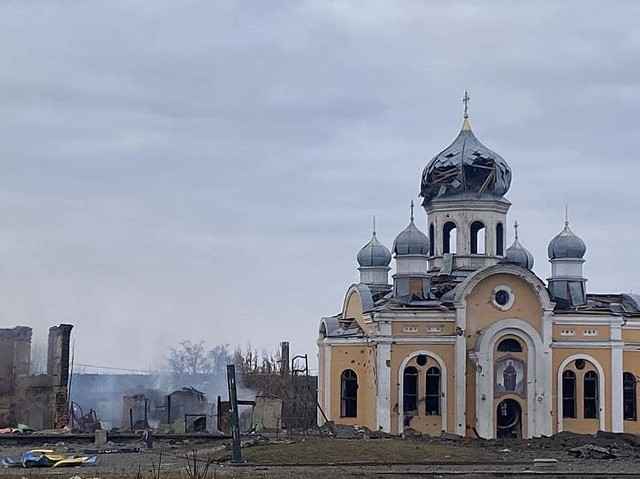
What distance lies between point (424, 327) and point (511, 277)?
3497mm

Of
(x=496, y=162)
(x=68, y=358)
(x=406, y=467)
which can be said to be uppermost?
(x=496, y=162)

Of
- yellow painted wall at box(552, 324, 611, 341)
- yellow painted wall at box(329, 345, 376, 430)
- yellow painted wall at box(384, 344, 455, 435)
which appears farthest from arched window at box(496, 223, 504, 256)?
yellow painted wall at box(329, 345, 376, 430)

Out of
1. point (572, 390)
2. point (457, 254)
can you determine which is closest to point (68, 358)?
point (457, 254)

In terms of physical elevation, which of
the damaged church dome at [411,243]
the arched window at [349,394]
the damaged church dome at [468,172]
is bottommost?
the arched window at [349,394]

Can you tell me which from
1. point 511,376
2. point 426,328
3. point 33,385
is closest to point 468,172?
point 426,328

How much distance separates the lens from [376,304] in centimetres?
4541

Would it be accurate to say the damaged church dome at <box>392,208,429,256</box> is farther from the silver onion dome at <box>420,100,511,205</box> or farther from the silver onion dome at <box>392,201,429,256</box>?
the silver onion dome at <box>420,100,511,205</box>

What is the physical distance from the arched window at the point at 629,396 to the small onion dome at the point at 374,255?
10.7m

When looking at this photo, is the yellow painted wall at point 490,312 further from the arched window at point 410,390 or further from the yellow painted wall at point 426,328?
the arched window at point 410,390

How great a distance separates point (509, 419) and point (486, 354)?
100 inches

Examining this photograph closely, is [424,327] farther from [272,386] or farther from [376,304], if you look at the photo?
[272,386]

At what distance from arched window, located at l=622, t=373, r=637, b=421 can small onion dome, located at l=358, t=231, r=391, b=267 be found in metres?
10.7

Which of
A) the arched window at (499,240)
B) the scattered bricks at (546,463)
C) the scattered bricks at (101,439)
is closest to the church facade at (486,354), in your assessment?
the arched window at (499,240)

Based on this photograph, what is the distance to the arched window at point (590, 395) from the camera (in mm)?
43469
